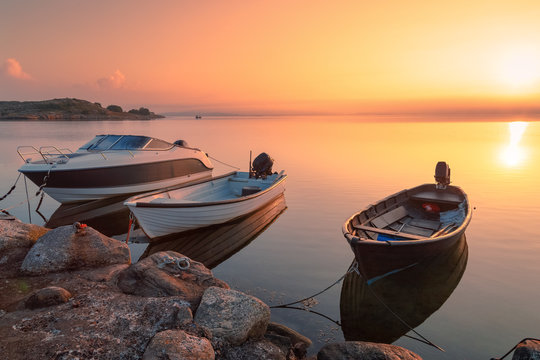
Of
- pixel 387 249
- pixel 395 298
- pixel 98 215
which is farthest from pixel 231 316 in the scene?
pixel 98 215

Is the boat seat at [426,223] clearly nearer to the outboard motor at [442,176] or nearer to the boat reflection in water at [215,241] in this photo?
the outboard motor at [442,176]

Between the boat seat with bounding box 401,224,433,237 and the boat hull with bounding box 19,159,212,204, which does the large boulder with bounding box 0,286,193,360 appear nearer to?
the boat seat with bounding box 401,224,433,237

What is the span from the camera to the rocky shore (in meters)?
4.26

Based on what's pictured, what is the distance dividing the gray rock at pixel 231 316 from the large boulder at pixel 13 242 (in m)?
4.42

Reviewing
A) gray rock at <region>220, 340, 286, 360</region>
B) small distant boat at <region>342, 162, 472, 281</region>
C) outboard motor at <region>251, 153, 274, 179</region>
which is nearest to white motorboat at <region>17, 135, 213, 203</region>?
outboard motor at <region>251, 153, 274, 179</region>

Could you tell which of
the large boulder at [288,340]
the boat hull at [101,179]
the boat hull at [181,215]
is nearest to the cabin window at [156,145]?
the boat hull at [101,179]

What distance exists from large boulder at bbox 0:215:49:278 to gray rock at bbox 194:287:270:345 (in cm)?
→ 442

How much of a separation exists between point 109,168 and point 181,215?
6094mm

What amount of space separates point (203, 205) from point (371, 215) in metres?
5.54

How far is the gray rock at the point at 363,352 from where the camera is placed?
15.3ft

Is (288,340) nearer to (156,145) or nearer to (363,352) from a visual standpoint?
(363,352)

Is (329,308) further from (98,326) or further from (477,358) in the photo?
(98,326)

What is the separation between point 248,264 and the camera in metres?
9.88

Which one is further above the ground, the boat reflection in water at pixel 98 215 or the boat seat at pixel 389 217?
the boat seat at pixel 389 217
